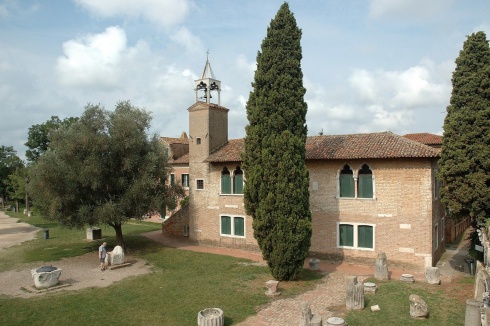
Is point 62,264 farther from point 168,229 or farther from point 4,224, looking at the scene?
point 4,224

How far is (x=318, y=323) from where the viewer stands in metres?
12.0

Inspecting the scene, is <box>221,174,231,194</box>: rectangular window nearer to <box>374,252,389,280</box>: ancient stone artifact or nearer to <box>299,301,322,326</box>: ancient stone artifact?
<box>374,252,389,280</box>: ancient stone artifact

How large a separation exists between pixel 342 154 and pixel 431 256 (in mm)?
7296

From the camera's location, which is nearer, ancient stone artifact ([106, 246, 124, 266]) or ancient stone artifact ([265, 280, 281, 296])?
ancient stone artifact ([265, 280, 281, 296])

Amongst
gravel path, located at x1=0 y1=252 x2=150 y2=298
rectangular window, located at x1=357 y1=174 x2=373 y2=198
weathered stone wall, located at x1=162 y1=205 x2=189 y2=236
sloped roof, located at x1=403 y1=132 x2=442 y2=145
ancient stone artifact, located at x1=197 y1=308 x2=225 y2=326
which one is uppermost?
sloped roof, located at x1=403 y1=132 x2=442 y2=145

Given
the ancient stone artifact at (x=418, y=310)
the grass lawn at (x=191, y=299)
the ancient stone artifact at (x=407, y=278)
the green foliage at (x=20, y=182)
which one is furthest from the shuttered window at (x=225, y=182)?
the green foliage at (x=20, y=182)

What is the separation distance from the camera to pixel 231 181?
25922 mm

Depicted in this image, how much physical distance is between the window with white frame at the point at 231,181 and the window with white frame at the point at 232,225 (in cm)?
183

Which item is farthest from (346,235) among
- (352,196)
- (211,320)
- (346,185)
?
(211,320)

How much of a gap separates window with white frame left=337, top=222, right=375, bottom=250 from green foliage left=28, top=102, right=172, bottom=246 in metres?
11.9

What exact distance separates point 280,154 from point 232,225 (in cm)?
968

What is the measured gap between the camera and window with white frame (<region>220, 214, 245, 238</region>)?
25766 mm

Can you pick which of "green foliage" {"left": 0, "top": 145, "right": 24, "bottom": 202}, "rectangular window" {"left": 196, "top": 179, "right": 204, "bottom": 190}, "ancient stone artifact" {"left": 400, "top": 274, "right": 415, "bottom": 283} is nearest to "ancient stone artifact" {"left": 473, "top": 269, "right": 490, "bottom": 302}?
"ancient stone artifact" {"left": 400, "top": 274, "right": 415, "bottom": 283}

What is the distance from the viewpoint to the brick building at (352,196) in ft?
65.5
